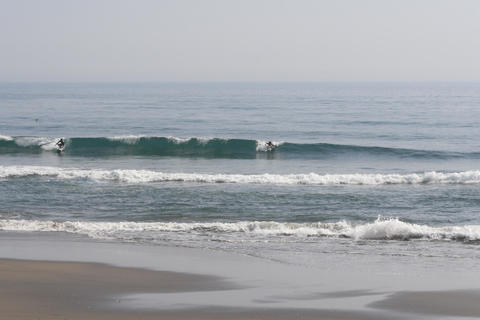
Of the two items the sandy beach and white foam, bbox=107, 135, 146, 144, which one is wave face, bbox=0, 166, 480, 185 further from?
white foam, bbox=107, 135, 146, 144

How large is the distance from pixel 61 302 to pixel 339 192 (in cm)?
1410

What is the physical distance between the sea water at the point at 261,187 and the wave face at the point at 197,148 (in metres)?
0.07

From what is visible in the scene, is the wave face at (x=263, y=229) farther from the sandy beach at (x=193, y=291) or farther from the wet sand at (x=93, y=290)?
the wet sand at (x=93, y=290)

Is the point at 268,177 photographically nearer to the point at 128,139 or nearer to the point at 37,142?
the point at 128,139

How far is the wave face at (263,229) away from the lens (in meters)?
16.9

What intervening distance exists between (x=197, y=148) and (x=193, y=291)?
26.0 metres

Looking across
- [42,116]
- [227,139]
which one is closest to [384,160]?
[227,139]

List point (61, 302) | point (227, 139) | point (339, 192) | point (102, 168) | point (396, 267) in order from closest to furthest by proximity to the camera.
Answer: point (61, 302) < point (396, 267) < point (339, 192) < point (102, 168) < point (227, 139)

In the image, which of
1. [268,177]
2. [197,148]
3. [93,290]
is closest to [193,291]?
[93,290]

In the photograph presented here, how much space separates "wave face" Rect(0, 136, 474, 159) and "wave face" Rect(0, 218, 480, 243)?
1681 cm

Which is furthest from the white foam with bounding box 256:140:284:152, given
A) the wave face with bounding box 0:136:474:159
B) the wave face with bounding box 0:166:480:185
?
the wave face with bounding box 0:166:480:185

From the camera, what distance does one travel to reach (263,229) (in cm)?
1780

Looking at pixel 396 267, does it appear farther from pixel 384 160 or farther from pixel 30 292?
pixel 384 160

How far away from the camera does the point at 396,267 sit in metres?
13.6
